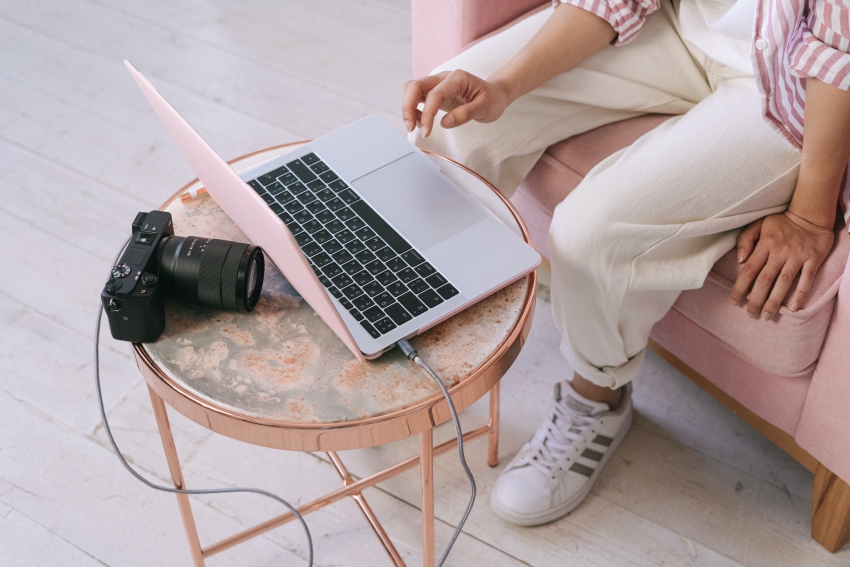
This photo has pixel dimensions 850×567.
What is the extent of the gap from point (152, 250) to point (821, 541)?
0.92m

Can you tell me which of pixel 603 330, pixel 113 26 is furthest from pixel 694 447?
pixel 113 26

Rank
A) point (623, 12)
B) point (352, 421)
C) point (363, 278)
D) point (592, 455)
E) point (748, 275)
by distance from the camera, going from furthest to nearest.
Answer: point (592, 455), point (623, 12), point (748, 275), point (363, 278), point (352, 421)

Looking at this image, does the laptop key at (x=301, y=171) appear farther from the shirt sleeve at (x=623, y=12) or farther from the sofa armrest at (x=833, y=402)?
the sofa armrest at (x=833, y=402)

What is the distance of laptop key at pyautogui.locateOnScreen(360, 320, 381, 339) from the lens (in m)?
0.73

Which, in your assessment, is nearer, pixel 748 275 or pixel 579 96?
pixel 748 275

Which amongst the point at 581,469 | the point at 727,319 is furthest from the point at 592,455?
the point at 727,319

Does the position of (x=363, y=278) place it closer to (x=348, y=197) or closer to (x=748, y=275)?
(x=348, y=197)

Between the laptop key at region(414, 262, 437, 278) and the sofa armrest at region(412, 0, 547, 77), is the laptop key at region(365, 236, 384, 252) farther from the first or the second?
the sofa armrest at region(412, 0, 547, 77)

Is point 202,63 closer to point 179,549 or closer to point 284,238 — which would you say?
point 179,549

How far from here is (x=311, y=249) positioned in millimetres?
825

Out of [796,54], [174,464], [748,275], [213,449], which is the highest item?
[796,54]

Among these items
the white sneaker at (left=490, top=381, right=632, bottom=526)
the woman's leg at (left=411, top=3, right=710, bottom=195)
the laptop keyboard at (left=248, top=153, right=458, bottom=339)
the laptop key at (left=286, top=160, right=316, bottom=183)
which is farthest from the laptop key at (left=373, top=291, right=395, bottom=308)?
the white sneaker at (left=490, top=381, right=632, bottom=526)

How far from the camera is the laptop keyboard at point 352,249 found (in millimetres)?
758

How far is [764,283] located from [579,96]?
35 centimetres
